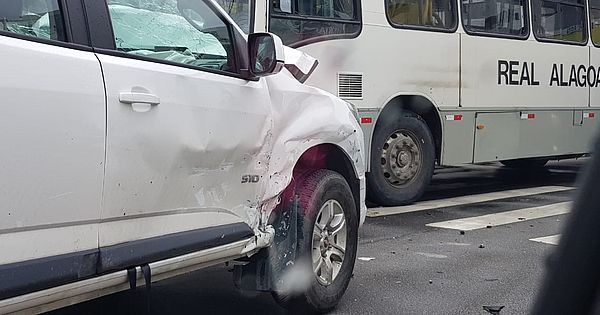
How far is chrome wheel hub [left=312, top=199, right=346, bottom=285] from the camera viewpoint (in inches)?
178

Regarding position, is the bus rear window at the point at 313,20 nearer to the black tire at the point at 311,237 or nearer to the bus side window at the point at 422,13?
the bus side window at the point at 422,13

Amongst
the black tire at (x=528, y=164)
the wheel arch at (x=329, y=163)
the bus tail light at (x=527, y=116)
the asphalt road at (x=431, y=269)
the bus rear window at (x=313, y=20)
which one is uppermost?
the bus rear window at (x=313, y=20)

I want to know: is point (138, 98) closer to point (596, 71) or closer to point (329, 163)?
point (329, 163)

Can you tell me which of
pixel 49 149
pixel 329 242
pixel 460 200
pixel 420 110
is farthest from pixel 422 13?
pixel 49 149

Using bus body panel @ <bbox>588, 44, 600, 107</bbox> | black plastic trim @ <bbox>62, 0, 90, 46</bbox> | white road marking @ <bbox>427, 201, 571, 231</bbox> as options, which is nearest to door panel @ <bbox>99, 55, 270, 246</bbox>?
black plastic trim @ <bbox>62, 0, 90, 46</bbox>

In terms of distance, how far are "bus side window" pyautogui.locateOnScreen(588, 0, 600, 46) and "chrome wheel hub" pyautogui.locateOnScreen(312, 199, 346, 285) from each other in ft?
27.9

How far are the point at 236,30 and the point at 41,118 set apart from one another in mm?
1547

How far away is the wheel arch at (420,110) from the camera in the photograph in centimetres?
893

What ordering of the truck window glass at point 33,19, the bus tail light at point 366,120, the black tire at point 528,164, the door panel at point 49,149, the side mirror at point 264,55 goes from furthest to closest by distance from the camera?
the black tire at point 528,164 < the bus tail light at point 366,120 < the side mirror at point 264,55 < the truck window glass at point 33,19 < the door panel at point 49,149

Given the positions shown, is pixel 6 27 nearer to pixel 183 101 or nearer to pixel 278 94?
pixel 183 101

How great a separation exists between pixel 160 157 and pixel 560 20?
364 inches

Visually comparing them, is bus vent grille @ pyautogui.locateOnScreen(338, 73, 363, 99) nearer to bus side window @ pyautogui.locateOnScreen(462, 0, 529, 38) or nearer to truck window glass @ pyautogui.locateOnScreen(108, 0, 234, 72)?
bus side window @ pyautogui.locateOnScreen(462, 0, 529, 38)

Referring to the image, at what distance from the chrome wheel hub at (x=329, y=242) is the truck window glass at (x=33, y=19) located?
198 cm

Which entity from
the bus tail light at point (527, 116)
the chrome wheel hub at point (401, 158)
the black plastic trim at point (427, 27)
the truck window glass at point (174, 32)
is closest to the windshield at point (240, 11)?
the black plastic trim at point (427, 27)
